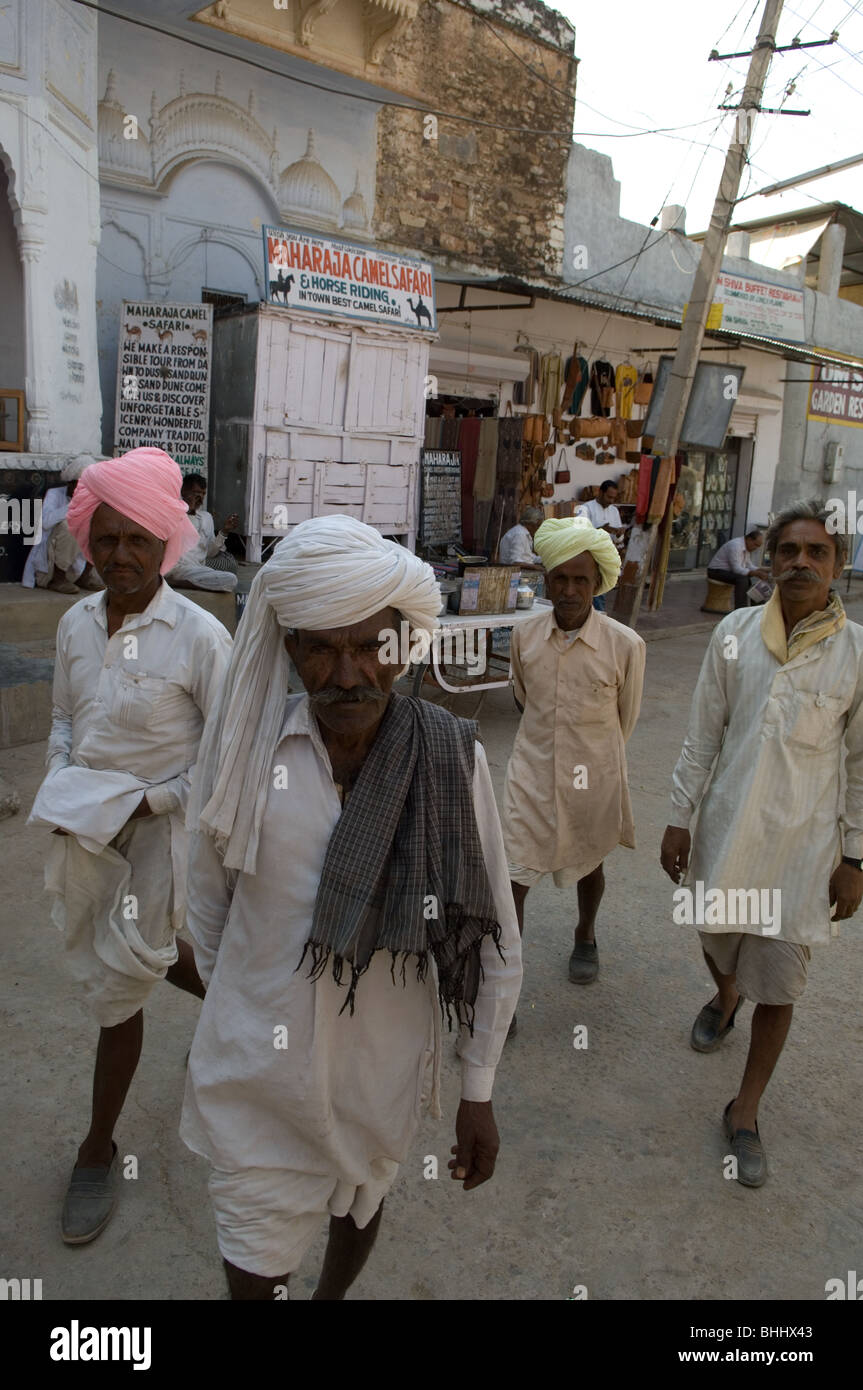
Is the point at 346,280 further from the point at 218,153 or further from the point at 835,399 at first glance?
the point at 835,399

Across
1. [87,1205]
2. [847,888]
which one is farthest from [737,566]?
[87,1205]

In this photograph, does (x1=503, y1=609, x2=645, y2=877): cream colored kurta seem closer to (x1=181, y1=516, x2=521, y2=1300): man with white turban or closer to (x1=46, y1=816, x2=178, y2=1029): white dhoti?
(x1=46, y1=816, x2=178, y2=1029): white dhoti

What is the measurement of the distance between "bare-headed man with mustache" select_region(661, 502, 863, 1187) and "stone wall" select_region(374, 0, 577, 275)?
1082cm

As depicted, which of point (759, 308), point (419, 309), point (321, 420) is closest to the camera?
point (321, 420)

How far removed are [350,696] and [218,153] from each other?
10.8 m

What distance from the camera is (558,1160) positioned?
2951mm

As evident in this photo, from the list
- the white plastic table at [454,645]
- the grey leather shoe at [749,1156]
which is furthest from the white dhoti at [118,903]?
the white plastic table at [454,645]

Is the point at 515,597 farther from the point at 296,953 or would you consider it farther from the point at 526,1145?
the point at 296,953

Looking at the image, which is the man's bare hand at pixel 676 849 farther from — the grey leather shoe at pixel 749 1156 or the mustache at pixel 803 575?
the mustache at pixel 803 575

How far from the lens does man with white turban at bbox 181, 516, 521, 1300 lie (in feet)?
5.54

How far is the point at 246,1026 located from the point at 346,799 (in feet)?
1.52

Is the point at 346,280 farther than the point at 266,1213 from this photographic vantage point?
Yes

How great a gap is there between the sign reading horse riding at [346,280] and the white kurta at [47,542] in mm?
2934
